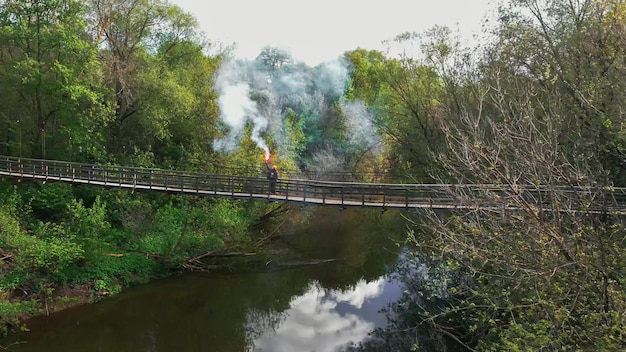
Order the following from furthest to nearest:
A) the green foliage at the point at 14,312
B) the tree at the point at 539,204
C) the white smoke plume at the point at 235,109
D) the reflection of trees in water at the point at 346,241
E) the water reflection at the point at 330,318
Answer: the white smoke plume at the point at 235,109 → the reflection of trees in water at the point at 346,241 → the water reflection at the point at 330,318 → the green foliage at the point at 14,312 → the tree at the point at 539,204

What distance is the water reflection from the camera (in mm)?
12008

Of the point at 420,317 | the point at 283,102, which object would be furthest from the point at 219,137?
the point at 420,317

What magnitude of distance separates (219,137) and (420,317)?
1487 cm

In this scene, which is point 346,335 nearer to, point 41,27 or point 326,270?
point 326,270

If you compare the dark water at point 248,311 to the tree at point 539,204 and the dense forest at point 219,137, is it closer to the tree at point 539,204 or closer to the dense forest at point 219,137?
the dense forest at point 219,137

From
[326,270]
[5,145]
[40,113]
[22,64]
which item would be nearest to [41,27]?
[22,64]

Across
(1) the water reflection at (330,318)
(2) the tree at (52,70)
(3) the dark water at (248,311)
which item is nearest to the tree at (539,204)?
(1) the water reflection at (330,318)


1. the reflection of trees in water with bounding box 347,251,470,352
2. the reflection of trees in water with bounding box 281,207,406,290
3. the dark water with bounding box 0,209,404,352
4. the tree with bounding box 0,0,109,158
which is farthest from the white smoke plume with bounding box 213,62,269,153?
the reflection of trees in water with bounding box 347,251,470,352

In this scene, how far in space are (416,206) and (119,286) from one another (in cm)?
1068

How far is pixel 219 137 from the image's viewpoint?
23.0 metres

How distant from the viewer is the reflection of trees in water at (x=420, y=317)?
425 inches

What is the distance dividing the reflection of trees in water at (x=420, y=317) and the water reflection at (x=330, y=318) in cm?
48

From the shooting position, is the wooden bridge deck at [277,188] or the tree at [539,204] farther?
the wooden bridge deck at [277,188]

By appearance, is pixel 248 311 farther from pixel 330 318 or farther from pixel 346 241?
pixel 346 241
